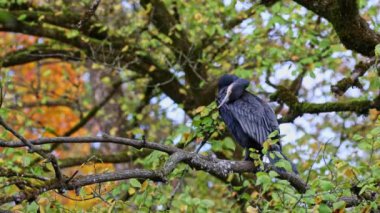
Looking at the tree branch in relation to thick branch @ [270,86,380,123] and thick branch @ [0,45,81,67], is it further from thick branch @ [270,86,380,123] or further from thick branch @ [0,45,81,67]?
thick branch @ [0,45,81,67]

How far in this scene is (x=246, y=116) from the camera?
695 centimetres

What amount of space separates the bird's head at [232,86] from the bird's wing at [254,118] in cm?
7

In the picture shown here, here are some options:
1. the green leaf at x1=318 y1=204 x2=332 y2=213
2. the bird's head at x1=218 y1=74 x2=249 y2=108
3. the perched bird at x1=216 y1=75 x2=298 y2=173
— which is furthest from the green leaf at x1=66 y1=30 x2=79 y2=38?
the green leaf at x1=318 y1=204 x2=332 y2=213

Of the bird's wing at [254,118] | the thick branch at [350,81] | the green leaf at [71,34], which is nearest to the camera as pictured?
the thick branch at [350,81]

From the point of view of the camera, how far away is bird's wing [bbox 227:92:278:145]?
6.84 m

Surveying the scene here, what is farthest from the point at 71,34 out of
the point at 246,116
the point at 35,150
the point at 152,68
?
the point at 35,150

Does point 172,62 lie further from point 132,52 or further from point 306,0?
point 306,0

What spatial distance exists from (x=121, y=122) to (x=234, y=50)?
3.77 metres

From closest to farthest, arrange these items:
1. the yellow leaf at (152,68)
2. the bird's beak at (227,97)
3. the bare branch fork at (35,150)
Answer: the bare branch fork at (35,150)
the bird's beak at (227,97)
the yellow leaf at (152,68)

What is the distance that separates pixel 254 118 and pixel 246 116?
10cm

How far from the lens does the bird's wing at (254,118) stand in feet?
22.5

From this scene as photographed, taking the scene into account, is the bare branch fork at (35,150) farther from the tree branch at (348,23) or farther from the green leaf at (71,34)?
the green leaf at (71,34)

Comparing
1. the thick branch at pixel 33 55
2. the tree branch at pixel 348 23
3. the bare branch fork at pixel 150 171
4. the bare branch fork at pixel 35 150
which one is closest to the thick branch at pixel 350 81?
the tree branch at pixel 348 23

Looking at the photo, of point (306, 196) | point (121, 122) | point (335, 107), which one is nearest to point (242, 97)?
point (335, 107)
